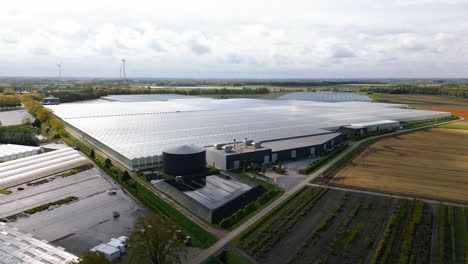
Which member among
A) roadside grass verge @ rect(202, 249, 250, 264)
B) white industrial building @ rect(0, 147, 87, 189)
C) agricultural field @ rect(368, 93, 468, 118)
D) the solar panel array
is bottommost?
roadside grass verge @ rect(202, 249, 250, 264)

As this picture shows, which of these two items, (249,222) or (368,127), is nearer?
(249,222)

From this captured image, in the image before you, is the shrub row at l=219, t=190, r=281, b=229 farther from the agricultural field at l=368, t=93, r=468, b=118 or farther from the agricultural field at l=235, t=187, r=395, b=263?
the agricultural field at l=368, t=93, r=468, b=118

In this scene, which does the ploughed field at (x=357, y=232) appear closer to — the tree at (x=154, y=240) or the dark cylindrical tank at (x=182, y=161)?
the tree at (x=154, y=240)

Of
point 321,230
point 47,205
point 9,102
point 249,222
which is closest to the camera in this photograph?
point 321,230

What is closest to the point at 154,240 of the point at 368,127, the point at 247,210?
the point at 247,210

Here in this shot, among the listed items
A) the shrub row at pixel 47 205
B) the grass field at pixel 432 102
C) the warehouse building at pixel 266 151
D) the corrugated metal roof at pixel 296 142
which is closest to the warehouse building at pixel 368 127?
the corrugated metal roof at pixel 296 142

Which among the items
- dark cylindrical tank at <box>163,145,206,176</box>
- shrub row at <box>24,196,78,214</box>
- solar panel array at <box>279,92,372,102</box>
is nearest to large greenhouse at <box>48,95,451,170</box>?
dark cylindrical tank at <box>163,145,206,176</box>

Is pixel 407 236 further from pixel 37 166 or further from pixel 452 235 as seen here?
pixel 37 166
